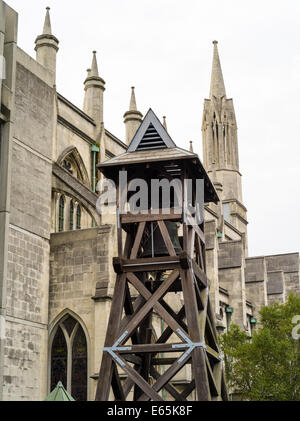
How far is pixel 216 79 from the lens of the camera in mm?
62531

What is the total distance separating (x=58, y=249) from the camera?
23.1 meters

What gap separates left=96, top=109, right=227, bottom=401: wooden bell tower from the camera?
12227 mm

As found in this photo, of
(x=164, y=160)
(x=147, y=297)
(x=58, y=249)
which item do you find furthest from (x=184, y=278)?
(x=58, y=249)

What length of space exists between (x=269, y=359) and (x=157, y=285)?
39.6 ft

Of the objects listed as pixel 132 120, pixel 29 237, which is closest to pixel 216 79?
pixel 132 120

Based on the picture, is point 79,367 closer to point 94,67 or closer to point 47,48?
point 47,48

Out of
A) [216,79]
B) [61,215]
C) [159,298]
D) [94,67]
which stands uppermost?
[216,79]

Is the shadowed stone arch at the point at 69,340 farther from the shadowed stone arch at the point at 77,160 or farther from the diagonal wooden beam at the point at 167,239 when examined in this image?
the diagonal wooden beam at the point at 167,239

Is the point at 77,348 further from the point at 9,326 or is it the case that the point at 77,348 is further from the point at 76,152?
the point at 76,152

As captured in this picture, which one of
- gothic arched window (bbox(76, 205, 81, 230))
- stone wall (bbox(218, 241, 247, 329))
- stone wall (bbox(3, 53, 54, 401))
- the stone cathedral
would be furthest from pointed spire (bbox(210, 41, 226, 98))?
stone wall (bbox(3, 53, 54, 401))

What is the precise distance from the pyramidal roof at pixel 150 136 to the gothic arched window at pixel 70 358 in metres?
9.77

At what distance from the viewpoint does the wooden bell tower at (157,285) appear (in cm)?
1223

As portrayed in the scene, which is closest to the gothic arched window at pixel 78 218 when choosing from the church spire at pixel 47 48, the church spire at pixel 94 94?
the church spire at pixel 94 94

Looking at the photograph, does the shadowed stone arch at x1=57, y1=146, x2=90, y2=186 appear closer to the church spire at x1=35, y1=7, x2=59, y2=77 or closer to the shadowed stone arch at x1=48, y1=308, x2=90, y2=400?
the church spire at x1=35, y1=7, x2=59, y2=77
